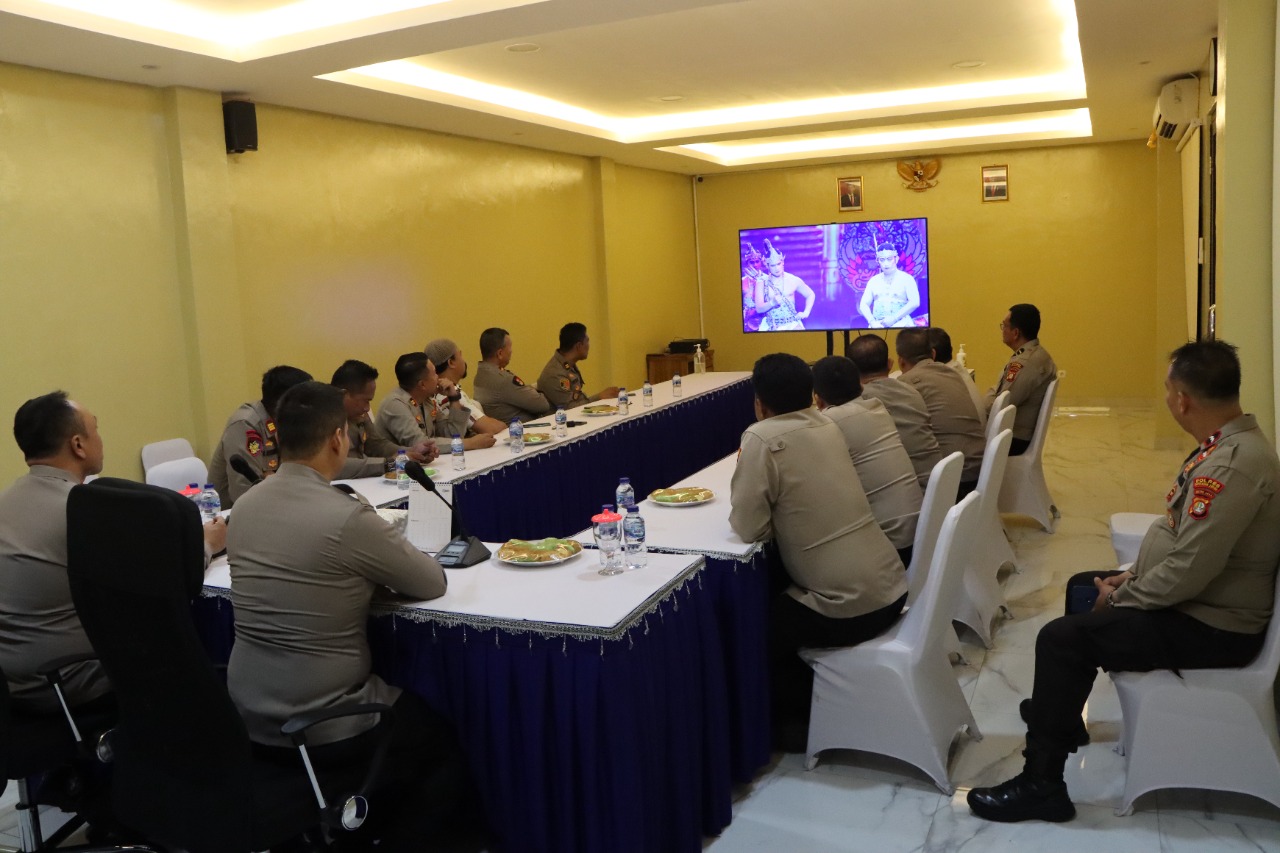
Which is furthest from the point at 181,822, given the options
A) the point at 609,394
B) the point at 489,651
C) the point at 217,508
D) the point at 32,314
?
the point at 609,394

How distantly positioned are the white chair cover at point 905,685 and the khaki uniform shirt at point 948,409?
6.56 feet

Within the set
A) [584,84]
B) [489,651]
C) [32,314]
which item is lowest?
[489,651]

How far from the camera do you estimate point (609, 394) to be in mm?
7039

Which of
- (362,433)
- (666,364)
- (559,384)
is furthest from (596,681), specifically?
(666,364)

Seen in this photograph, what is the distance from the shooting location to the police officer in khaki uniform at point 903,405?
4.35 m

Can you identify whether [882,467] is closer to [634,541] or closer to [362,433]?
[634,541]

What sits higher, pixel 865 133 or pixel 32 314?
pixel 865 133

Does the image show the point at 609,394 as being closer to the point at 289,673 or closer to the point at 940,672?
the point at 940,672

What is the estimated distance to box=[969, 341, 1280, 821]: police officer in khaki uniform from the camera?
2.54 metres

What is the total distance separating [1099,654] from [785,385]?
3.59 feet

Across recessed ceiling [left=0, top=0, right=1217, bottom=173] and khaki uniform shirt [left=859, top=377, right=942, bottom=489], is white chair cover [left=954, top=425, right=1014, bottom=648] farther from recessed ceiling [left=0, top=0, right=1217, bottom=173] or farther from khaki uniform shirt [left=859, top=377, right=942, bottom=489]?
recessed ceiling [left=0, top=0, right=1217, bottom=173]

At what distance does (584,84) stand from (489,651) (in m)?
5.13

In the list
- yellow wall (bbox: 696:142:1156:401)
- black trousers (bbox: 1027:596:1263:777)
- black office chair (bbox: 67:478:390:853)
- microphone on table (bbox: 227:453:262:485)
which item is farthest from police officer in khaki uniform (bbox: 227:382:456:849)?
yellow wall (bbox: 696:142:1156:401)

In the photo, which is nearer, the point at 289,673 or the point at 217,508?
the point at 289,673
